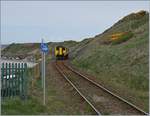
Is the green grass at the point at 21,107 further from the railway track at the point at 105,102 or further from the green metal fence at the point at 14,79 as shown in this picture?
the railway track at the point at 105,102

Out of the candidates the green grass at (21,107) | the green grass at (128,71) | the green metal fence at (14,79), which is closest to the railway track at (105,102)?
the green grass at (128,71)

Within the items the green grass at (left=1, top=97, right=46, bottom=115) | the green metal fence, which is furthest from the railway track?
the green metal fence

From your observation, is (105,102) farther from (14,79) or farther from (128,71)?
(128,71)

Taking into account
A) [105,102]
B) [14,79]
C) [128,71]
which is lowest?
[105,102]

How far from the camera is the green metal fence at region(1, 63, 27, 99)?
674 inches

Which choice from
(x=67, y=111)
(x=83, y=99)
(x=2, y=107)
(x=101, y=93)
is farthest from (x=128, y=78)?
(x=2, y=107)

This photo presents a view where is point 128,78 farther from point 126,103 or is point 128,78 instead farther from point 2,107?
point 2,107

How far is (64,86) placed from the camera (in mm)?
25766

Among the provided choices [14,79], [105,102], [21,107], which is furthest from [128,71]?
[21,107]

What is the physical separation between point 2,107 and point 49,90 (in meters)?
8.76

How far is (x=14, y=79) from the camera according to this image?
17.3 meters

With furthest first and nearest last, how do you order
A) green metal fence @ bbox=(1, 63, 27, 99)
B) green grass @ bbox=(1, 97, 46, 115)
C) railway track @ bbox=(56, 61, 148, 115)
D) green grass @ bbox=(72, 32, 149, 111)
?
1. green grass @ bbox=(72, 32, 149, 111)
2. green metal fence @ bbox=(1, 63, 27, 99)
3. railway track @ bbox=(56, 61, 148, 115)
4. green grass @ bbox=(1, 97, 46, 115)

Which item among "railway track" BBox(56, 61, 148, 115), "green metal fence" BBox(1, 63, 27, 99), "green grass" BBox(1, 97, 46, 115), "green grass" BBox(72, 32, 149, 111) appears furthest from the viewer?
"green grass" BBox(72, 32, 149, 111)

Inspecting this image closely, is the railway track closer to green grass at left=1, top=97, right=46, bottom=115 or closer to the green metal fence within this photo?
green grass at left=1, top=97, right=46, bottom=115
